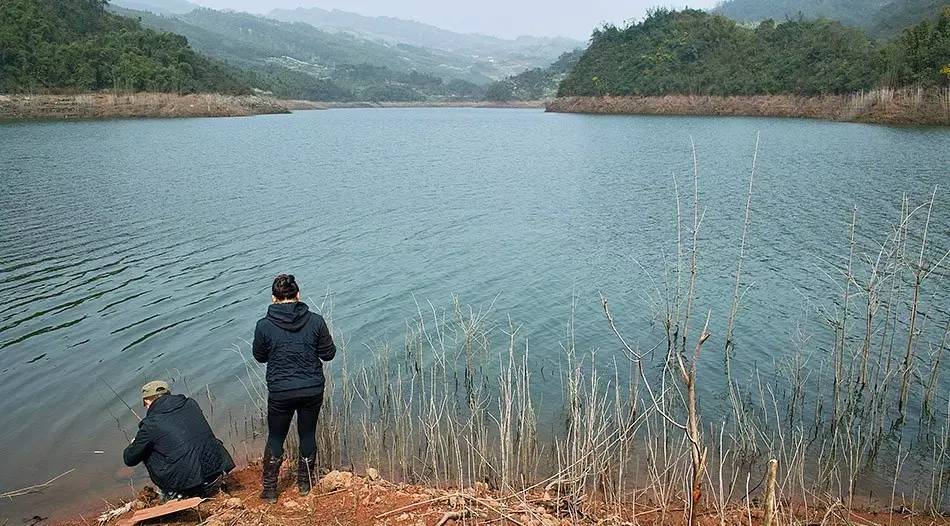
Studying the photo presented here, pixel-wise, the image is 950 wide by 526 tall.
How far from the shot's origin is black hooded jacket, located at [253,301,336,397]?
6375 millimetres

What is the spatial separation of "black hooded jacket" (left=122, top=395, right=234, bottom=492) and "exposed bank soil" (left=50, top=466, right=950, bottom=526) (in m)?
0.34

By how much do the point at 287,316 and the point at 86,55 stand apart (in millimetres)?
99242

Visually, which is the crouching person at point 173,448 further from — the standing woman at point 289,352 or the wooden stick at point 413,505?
the wooden stick at point 413,505

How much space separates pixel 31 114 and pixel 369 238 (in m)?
73.2

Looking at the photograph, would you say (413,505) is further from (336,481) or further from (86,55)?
(86,55)

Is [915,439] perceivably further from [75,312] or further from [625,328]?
[75,312]

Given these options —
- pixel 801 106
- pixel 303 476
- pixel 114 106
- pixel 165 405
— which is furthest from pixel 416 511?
pixel 114 106

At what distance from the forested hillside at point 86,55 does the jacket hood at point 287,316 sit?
292ft

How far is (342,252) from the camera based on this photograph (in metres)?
19.3

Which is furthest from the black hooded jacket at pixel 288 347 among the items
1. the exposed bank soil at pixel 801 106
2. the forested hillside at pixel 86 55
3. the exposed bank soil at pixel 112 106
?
the forested hillside at pixel 86 55

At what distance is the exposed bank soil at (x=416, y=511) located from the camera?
5.89m

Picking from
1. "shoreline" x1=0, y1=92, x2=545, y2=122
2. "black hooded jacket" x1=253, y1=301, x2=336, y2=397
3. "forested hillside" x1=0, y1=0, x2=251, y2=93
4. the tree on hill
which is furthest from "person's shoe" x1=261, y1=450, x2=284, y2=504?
"forested hillside" x1=0, y1=0, x2=251, y2=93

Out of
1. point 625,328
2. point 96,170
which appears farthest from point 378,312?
point 96,170

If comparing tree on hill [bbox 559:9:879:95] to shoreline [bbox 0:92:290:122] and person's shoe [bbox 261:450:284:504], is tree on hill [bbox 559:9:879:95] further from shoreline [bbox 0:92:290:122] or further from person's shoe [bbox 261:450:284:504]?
person's shoe [bbox 261:450:284:504]
